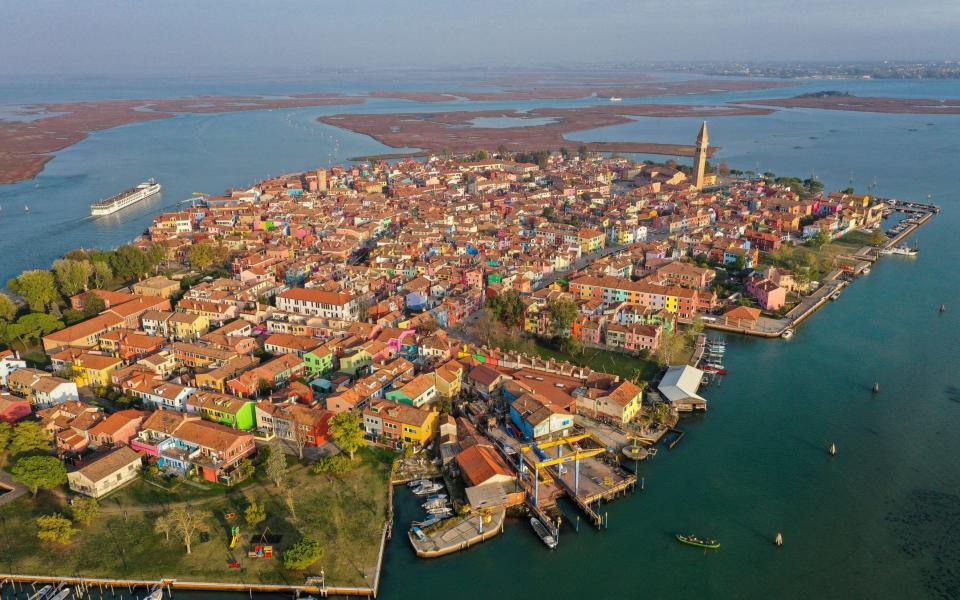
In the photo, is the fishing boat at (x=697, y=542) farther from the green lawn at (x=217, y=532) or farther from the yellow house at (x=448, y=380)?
the yellow house at (x=448, y=380)

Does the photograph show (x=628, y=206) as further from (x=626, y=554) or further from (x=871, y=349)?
(x=626, y=554)

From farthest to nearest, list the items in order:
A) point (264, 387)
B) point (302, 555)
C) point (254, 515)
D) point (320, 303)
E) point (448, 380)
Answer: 1. point (320, 303)
2. point (264, 387)
3. point (448, 380)
4. point (254, 515)
5. point (302, 555)

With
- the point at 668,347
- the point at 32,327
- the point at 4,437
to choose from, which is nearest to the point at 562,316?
the point at 668,347

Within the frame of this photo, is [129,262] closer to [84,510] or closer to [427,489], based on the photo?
[84,510]

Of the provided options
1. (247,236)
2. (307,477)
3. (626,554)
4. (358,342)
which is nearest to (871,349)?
(626,554)

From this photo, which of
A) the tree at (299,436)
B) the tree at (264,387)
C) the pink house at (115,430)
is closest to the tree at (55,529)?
the pink house at (115,430)

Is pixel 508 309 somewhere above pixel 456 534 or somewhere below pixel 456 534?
above
